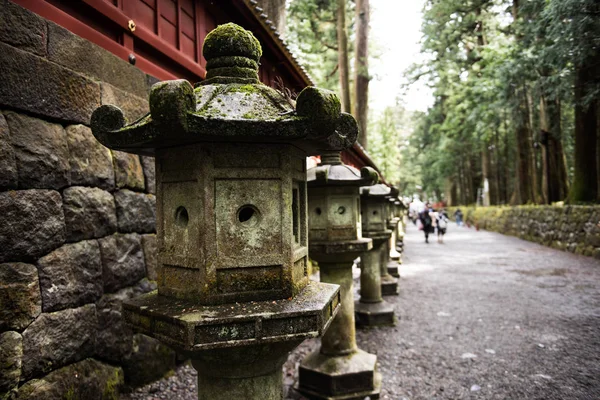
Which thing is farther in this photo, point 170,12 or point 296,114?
point 170,12

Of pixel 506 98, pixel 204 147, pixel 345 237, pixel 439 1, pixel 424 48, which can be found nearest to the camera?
pixel 204 147

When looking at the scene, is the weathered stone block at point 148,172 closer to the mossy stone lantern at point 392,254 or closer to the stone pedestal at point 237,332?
the stone pedestal at point 237,332

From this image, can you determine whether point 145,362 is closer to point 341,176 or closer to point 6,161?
point 6,161

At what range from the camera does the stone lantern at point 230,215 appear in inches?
72.8

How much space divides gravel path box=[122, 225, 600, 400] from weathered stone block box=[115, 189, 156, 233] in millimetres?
1830

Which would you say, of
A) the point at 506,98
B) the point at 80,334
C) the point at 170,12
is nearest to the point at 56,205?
the point at 80,334

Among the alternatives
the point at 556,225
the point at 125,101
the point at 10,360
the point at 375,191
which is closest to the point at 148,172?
the point at 125,101

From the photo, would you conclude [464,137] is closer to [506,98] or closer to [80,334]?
[506,98]

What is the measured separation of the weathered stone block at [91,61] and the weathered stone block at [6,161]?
0.85 metres

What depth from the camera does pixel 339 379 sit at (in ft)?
14.3

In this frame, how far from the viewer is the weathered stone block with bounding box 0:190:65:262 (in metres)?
2.84

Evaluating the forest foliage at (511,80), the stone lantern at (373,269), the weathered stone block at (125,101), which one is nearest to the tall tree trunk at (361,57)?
the forest foliage at (511,80)

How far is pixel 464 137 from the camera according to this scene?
87.7 ft

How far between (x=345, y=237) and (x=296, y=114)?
2866 millimetres
